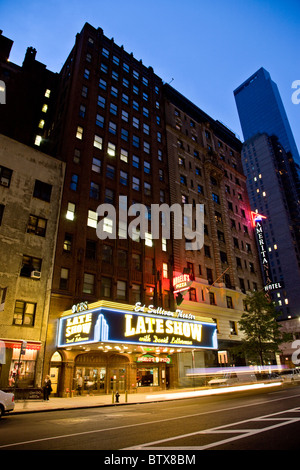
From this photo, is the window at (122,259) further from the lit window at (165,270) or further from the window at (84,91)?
the window at (84,91)

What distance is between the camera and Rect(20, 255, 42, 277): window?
26.1 meters

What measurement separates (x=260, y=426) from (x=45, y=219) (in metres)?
24.9

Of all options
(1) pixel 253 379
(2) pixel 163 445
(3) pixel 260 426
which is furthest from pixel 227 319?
(2) pixel 163 445

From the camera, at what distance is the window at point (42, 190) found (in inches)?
1150

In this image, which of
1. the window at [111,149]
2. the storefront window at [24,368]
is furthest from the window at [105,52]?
the storefront window at [24,368]

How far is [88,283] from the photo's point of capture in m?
29.7

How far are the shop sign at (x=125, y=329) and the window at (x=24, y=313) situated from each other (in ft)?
8.22

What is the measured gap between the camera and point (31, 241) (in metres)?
27.1

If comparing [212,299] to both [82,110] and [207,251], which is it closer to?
[207,251]

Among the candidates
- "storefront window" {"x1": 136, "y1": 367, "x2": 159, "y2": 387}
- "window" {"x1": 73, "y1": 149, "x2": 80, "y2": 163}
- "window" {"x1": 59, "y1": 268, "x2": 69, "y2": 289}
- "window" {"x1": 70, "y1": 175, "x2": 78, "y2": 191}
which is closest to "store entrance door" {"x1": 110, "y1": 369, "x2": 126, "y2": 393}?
"storefront window" {"x1": 136, "y1": 367, "x2": 159, "y2": 387}

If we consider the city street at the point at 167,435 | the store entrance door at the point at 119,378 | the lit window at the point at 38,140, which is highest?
the lit window at the point at 38,140

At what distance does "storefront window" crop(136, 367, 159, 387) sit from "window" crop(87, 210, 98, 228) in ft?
52.2

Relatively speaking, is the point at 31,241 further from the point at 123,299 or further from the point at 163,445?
the point at 163,445

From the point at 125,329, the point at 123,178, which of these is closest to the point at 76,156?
the point at 123,178
